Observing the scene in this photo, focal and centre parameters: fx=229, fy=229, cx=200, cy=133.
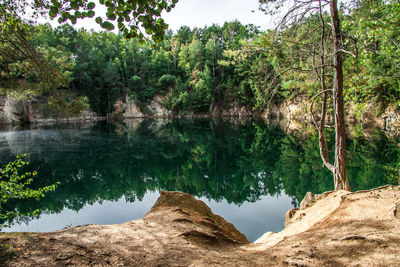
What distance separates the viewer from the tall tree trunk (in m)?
5.09

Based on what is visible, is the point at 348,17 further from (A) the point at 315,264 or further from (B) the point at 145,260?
(B) the point at 145,260

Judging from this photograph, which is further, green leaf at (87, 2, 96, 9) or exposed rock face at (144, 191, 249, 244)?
exposed rock face at (144, 191, 249, 244)

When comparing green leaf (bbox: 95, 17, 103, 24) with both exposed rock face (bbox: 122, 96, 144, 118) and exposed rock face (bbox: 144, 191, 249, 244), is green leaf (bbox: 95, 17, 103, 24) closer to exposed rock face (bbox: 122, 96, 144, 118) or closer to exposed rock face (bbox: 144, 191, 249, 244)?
exposed rock face (bbox: 144, 191, 249, 244)

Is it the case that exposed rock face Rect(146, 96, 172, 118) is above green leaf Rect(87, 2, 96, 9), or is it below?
above

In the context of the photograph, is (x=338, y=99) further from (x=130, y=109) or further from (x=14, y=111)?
(x=130, y=109)

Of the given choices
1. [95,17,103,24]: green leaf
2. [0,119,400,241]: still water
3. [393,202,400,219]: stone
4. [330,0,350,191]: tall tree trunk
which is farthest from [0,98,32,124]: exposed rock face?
[393,202,400,219]: stone

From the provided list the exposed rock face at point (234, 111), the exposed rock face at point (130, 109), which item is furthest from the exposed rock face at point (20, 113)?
the exposed rock face at point (234, 111)

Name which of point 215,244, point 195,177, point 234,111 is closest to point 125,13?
point 215,244

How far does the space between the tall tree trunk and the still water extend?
2554 millimetres

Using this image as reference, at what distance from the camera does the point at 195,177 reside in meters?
12.4

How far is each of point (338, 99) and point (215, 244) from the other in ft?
14.3

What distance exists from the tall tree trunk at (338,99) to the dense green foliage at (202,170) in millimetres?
3530

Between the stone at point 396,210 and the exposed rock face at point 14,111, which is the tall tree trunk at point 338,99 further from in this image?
the exposed rock face at point 14,111

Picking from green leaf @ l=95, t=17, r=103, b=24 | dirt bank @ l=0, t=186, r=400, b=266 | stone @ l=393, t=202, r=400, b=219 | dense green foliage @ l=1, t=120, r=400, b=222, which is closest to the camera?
dirt bank @ l=0, t=186, r=400, b=266
